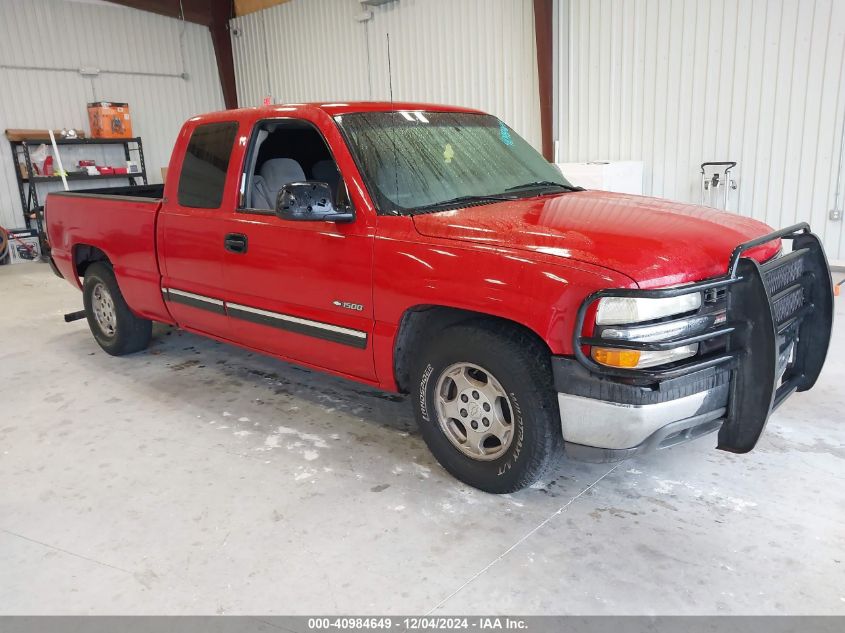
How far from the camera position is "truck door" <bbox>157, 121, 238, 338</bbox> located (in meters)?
3.82

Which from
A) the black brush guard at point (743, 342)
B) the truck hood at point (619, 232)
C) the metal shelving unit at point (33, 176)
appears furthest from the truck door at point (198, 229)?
the metal shelving unit at point (33, 176)

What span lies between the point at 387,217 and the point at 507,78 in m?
7.46

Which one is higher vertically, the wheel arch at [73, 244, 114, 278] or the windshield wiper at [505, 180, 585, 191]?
the windshield wiper at [505, 180, 585, 191]

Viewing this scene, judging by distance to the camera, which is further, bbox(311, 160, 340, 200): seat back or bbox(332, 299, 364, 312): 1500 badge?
bbox(311, 160, 340, 200): seat back

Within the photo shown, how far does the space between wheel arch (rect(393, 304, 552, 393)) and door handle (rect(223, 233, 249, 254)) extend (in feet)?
3.81

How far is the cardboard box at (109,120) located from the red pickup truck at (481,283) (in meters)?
9.12

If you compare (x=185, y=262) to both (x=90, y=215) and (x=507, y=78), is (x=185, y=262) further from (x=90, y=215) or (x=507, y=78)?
(x=507, y=78)

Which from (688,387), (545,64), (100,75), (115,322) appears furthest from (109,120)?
(688,387)

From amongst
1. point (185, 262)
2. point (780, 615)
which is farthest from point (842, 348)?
point (185, 262)

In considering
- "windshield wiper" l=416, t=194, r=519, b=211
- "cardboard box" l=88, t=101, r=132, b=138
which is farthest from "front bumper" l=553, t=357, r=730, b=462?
"cardboard box" l=88, t=101, r=132, b=138

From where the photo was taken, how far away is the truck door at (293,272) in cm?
312

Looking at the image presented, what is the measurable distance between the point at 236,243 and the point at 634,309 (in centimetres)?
228

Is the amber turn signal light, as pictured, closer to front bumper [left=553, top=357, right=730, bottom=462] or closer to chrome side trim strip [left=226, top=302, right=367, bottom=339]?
front bumper [left=553, top=357, right=730, bottom=462]

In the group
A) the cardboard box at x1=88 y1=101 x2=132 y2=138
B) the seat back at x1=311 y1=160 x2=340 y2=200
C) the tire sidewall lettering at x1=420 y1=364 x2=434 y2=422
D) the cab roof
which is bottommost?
the tire sidewall lettering at x1=420 y1=364 x2=434 y2=422
